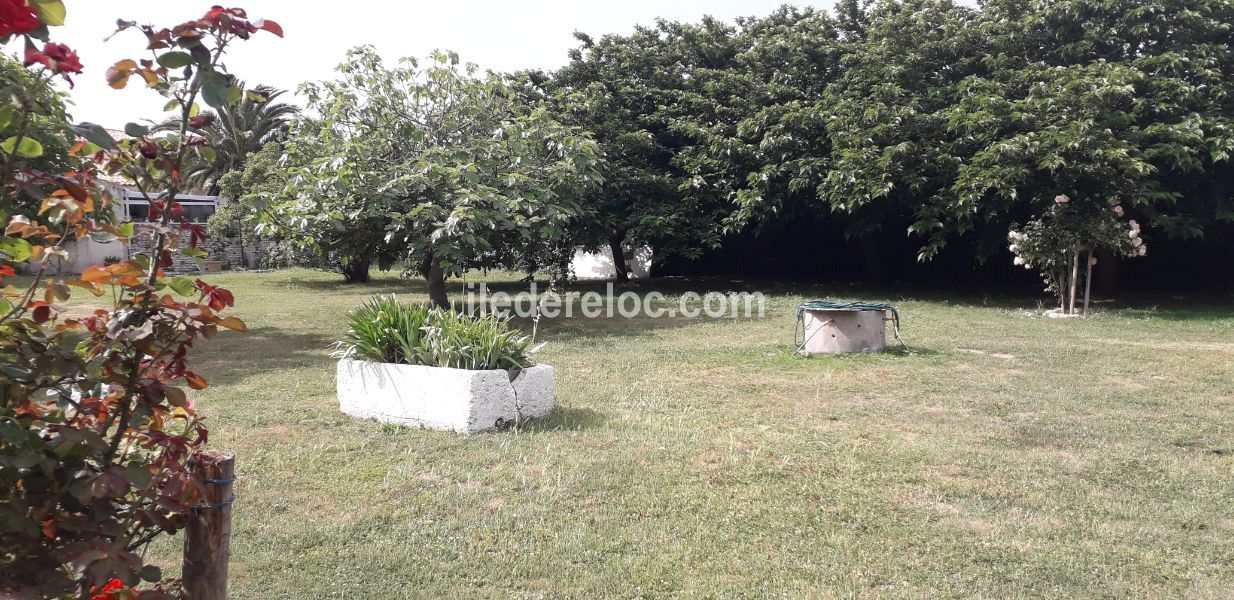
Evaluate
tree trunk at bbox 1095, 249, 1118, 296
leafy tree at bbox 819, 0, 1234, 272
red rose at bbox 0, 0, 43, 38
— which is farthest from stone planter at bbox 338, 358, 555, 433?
tree trunk at bbox 1095, 249, 1118, 296

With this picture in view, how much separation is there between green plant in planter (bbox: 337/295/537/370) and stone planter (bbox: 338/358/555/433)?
0.43 feet

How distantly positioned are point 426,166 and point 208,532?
8.19 m

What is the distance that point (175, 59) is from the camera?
169cm

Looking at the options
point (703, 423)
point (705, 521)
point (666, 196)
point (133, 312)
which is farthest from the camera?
point (666, 196)

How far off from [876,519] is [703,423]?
1.96m

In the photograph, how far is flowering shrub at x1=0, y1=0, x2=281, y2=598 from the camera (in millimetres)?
1626

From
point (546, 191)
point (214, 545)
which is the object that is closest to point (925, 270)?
point (546, 191)

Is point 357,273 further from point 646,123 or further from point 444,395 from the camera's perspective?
point 444,395

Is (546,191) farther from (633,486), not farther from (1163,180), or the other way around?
(1163,180)

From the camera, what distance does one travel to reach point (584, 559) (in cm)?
340

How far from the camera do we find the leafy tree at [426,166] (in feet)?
32.8

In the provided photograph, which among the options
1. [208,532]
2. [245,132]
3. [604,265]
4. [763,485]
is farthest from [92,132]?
[245,132]

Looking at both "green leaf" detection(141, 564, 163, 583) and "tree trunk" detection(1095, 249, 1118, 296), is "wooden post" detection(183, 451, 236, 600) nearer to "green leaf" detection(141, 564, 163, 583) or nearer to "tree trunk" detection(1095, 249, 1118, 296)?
"green leaf" detection(141, 564, 163, 583)

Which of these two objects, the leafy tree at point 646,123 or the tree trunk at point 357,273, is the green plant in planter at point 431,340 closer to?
the leafy tree at point 646,123
